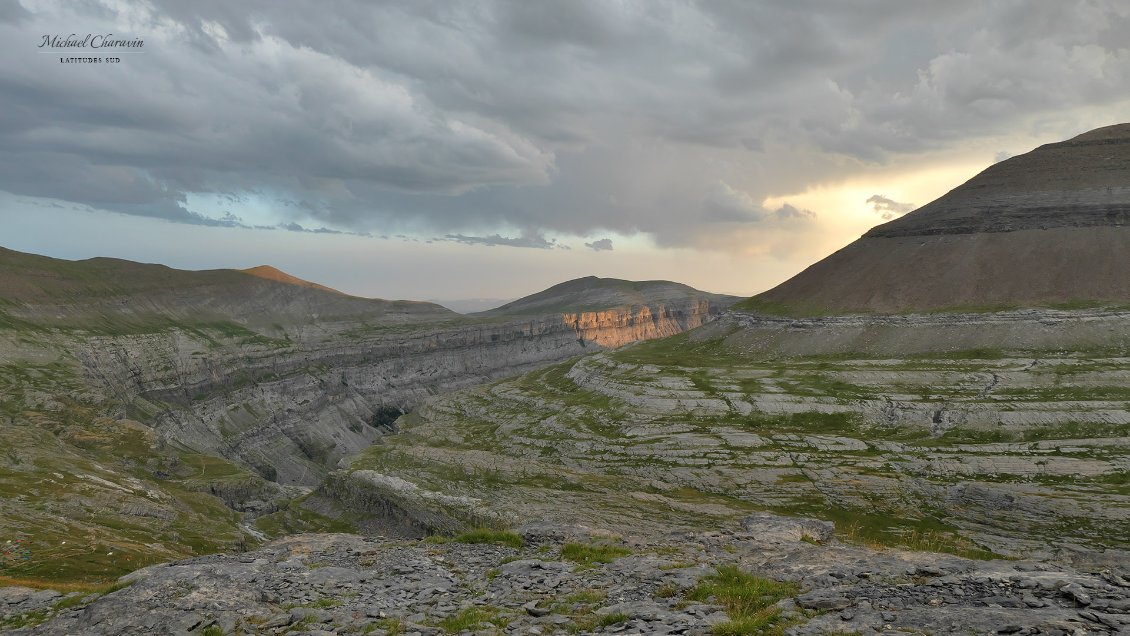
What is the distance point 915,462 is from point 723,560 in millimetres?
67677

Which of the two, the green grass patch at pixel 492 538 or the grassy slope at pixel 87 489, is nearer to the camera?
the green grass patch at pixel 492 538

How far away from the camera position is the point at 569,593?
22.9 metres

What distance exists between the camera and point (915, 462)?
8150cm

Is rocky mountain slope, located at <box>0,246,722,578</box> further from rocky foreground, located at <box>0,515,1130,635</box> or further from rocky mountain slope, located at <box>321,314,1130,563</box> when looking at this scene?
rocky foreground, located at <box>0,515,1130,635</box>

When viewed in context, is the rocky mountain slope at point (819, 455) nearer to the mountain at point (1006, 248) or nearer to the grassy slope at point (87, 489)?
the mountain at point (1006, 248)

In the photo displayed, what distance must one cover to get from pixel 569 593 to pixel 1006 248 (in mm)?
165122

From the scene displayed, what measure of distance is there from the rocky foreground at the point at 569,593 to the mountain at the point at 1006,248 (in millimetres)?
132600

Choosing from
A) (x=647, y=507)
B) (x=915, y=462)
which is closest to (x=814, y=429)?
(x=915, y=462)

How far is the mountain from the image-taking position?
13425 cm

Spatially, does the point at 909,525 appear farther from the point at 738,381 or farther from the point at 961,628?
the point at 961,628

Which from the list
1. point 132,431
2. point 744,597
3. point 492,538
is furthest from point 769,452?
point 132,431

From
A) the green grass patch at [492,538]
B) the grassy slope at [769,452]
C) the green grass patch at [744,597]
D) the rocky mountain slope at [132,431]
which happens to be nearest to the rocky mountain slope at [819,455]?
the grassy slope at [769,452]

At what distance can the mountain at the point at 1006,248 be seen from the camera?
134 meters

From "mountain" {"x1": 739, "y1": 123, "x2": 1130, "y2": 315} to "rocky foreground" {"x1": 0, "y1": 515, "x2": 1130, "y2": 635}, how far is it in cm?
13260
